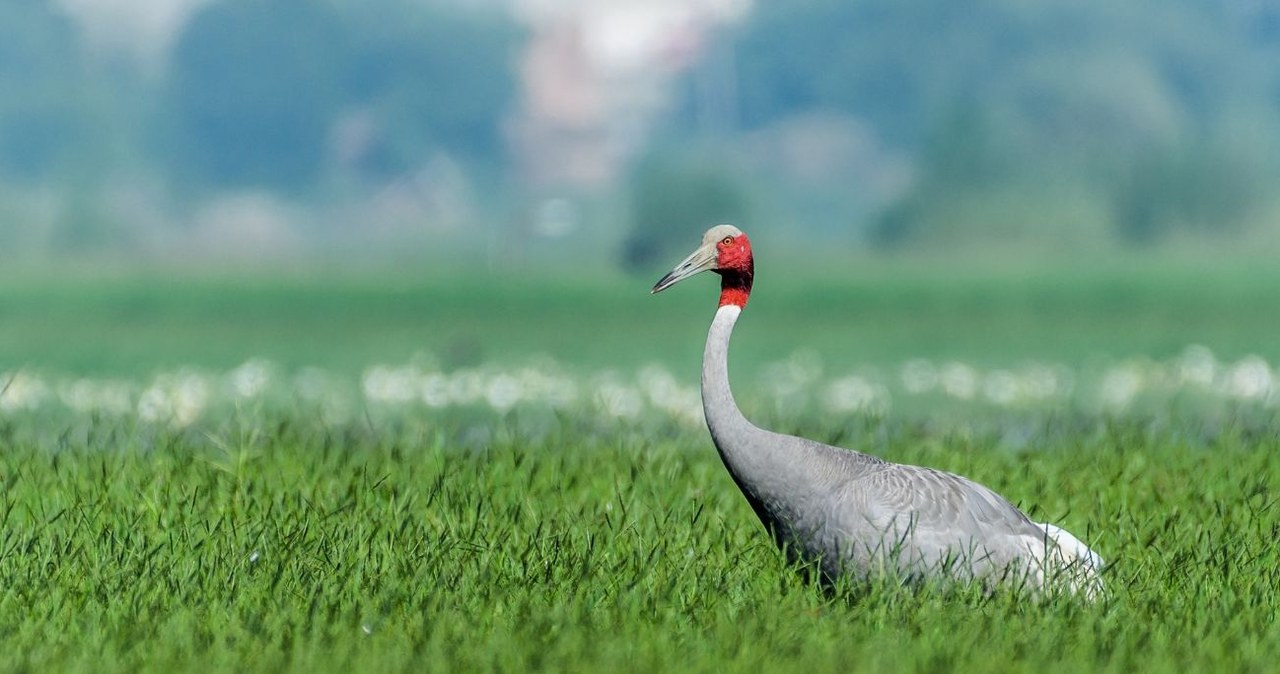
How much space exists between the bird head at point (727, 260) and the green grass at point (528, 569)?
106 cm

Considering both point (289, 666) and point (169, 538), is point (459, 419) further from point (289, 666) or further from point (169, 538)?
point (289, 666)

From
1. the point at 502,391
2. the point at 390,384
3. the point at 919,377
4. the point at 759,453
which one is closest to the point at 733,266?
the point at 759,453

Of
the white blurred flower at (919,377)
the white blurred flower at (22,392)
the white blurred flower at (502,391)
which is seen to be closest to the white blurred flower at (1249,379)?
the white blurred flower at (919,377)

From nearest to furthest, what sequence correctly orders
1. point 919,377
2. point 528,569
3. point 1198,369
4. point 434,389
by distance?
point 528,569, point 434,389, point 1198,369, point 919,377

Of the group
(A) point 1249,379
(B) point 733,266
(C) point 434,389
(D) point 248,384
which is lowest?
(A) point 1249,379

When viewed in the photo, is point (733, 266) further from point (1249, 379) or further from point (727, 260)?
point (1249, 379)

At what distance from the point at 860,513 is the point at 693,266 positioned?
43.2 inches

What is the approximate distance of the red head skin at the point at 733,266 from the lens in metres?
6.54

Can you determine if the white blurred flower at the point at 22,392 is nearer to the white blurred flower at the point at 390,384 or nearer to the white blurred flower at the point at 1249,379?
the white blurred flower at the point at 390,384

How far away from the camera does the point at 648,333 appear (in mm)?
23016

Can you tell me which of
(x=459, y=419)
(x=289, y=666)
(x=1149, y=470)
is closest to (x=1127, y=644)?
(x=289, y=666)

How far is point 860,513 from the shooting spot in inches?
247

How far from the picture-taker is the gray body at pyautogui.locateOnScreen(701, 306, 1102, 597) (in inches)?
247

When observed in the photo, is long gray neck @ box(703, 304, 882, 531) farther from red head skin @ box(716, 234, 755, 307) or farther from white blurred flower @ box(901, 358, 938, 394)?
white blurred flower @ box(901, 358, 938, 394)
